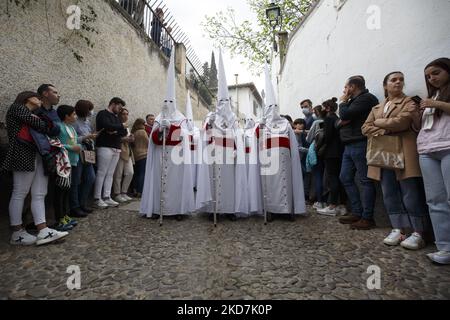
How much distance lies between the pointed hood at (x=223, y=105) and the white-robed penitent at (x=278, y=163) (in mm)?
547

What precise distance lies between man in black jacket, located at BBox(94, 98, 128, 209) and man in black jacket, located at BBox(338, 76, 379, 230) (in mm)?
3993

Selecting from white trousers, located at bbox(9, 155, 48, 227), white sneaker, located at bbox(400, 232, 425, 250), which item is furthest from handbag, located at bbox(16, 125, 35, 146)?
white sneaker, located at bbox(400, 232, 425, 250)

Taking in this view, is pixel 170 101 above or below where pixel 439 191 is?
above

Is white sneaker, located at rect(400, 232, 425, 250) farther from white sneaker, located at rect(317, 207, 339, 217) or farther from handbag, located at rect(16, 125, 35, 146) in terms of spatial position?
handbag, located at rect(16, 125, 35, 146)

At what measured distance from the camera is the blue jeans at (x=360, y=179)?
3.21 meters

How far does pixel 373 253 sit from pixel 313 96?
4.93 metres

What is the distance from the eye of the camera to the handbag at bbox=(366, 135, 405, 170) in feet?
→ 8.68

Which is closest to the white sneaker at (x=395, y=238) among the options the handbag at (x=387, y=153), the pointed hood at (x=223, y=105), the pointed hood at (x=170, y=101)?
the handbag at (x=387, y=153)

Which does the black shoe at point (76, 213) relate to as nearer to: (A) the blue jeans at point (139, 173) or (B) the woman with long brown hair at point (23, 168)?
(B) the woman with long brown hair at point (23, 168)

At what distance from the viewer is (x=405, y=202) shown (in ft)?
8.79

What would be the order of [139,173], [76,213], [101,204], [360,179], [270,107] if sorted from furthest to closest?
[139,173]
[101,204]
[270,107]
[76,213]
[360,179]

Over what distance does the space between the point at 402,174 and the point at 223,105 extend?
2652 mm

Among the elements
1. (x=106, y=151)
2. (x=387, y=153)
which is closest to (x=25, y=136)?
(x=106, y=151)

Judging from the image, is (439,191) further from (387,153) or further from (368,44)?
(368,44)
